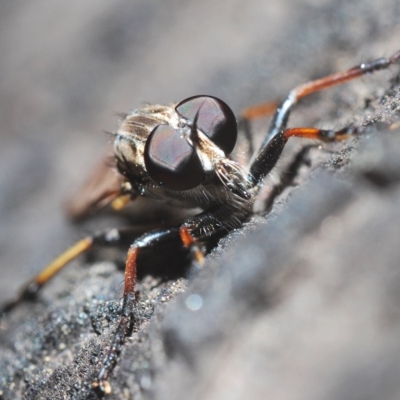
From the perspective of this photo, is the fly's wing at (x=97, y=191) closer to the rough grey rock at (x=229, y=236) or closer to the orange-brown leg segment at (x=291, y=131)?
the rough grey rock at (x=229, y=236)

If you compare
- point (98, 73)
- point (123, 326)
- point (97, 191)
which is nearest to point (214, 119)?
point (123, 326)

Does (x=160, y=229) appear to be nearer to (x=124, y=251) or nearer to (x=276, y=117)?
(x=124, y=251)

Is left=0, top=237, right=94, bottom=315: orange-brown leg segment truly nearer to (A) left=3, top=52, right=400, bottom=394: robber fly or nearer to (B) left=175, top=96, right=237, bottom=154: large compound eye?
(A) left=3, top=52, right=400, bottom=394: robber fly

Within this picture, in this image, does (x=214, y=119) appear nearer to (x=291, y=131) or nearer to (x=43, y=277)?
(x=291, y=131)

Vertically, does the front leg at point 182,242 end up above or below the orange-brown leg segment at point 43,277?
above

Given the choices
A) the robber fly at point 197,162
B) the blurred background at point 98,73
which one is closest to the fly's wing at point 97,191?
the blurred background at point 98,73

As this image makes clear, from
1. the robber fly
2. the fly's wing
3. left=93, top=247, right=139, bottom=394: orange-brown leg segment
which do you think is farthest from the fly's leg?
left=93, top=247, right=139, bottom=394: orange-brown leg segment

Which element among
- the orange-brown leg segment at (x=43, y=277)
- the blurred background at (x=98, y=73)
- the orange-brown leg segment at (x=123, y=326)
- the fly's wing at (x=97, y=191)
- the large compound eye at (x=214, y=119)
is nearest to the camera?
the orange-brown leg segment at (x=123, y=326)

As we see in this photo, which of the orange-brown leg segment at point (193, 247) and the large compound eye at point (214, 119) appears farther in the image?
the large compound eye at point (214, 119)
